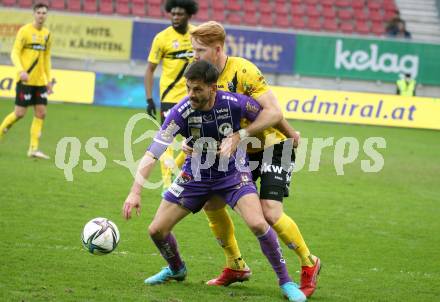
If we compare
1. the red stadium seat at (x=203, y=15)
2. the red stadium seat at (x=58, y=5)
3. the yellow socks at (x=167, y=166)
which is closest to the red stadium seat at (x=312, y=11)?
the red stadium seat at (x=203, y=15)

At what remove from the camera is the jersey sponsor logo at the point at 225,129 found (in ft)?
20.6

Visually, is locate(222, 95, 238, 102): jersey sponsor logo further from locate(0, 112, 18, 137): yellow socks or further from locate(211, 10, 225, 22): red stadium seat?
locate(211, 10, 225, 22): red stadium seat

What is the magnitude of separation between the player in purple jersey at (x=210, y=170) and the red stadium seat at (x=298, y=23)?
77.7 feet

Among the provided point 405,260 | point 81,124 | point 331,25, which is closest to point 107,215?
point 405,260

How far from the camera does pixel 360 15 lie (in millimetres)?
30312

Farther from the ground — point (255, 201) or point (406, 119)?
point (255, 201)

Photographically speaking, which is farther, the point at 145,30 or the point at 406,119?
the point at 145,30

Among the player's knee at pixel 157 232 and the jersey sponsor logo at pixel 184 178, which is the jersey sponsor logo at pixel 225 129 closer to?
the jersey sponsor logo at pixel 184 178

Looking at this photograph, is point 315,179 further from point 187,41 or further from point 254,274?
point 254,274

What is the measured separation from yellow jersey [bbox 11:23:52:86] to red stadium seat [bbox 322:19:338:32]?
57.7 feet

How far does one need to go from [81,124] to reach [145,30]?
29.4 feet

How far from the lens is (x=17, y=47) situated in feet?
43.9

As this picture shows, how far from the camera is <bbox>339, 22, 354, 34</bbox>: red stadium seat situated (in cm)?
2962

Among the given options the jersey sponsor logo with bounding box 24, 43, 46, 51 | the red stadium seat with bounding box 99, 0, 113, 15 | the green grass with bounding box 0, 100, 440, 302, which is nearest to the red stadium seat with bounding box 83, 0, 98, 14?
the red stadium seat with bounding box 99, 0, 113, 15
